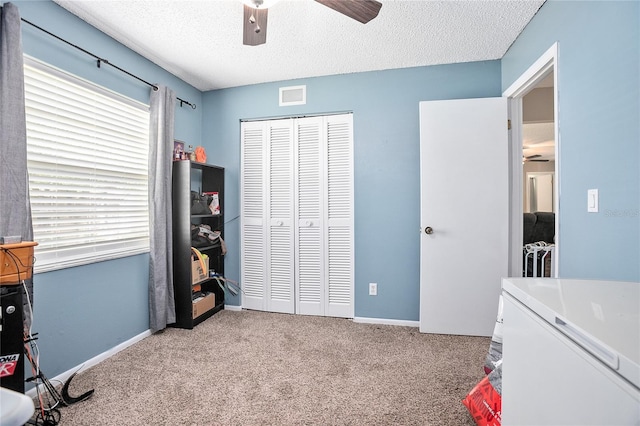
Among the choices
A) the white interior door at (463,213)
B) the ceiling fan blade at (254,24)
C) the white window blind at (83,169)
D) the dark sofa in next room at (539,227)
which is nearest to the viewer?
the ceiling fan blade at (254,24)

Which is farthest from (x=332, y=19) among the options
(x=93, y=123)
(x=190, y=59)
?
(x=93, y=123)

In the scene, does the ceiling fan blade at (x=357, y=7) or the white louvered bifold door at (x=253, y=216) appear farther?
the white louvered bifold door at (x=253, y=216)

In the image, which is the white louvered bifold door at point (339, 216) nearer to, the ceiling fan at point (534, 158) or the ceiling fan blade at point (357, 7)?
the ceiling fan blade at point (357, 7)

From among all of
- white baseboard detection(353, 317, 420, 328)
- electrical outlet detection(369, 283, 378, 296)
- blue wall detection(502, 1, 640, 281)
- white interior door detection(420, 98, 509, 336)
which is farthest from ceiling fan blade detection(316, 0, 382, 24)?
white baseboard detection(353, 317, 420, 328)

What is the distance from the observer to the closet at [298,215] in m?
3.10

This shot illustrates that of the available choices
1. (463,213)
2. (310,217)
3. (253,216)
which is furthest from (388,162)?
(253,216)

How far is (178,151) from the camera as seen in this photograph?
300cm

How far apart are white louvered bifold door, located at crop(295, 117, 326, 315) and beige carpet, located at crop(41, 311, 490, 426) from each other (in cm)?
41

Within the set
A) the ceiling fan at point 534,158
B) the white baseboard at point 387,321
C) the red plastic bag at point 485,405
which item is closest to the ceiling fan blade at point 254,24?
the red plastic bag at point 485,405

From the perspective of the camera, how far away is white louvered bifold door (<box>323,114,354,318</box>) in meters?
3.08

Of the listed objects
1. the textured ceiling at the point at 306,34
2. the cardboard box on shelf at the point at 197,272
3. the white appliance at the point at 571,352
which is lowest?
the cardboard box on shelf at the point at 197,272

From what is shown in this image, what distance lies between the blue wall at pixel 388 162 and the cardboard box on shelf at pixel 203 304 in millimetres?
1495

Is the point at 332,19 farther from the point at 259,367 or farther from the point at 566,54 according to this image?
the point at 259,367

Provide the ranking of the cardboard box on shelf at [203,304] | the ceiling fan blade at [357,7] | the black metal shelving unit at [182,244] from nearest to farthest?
the ceiling fan blade at [357,7], the black metal shelving unit at [182,244], the cardboard box on shelf at [203,304]
